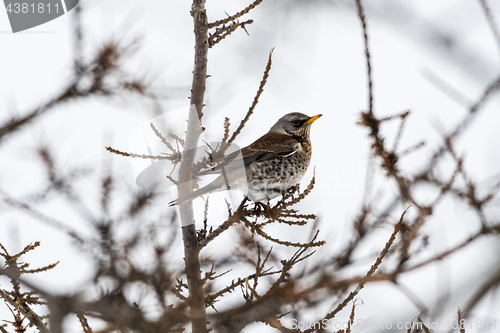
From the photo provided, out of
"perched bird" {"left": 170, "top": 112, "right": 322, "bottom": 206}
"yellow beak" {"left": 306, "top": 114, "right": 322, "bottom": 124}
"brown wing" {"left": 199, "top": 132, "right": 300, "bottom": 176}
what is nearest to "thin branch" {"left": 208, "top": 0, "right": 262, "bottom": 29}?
"perched bird" {"left": 170, "top": 112, "right": 322, "bottom": 206}

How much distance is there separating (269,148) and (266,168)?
1.90 feet

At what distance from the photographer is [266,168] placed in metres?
6.14

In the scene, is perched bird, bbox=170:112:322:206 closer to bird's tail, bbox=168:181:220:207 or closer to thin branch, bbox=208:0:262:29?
bird's tail, bbox=168:181:220:207

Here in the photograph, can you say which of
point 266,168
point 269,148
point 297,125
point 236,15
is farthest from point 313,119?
point 236,15

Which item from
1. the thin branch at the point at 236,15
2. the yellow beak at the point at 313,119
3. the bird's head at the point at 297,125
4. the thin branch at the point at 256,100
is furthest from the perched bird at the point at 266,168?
the thin branch at the point at 236,15

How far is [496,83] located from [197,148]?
3151mm

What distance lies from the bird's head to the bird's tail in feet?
8.54

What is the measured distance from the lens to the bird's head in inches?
294

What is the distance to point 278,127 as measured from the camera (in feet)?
25.6

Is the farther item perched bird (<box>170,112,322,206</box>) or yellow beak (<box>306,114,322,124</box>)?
yellow beak (<box>306,114,322,124</box>)

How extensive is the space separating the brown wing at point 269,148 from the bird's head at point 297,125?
0.27 meters

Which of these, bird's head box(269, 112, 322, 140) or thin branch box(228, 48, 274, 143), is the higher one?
bird's head box(269, 112, 322, 140)

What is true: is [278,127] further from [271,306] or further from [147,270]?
[271,306]

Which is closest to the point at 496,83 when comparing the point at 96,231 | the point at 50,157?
the point at 96,231
